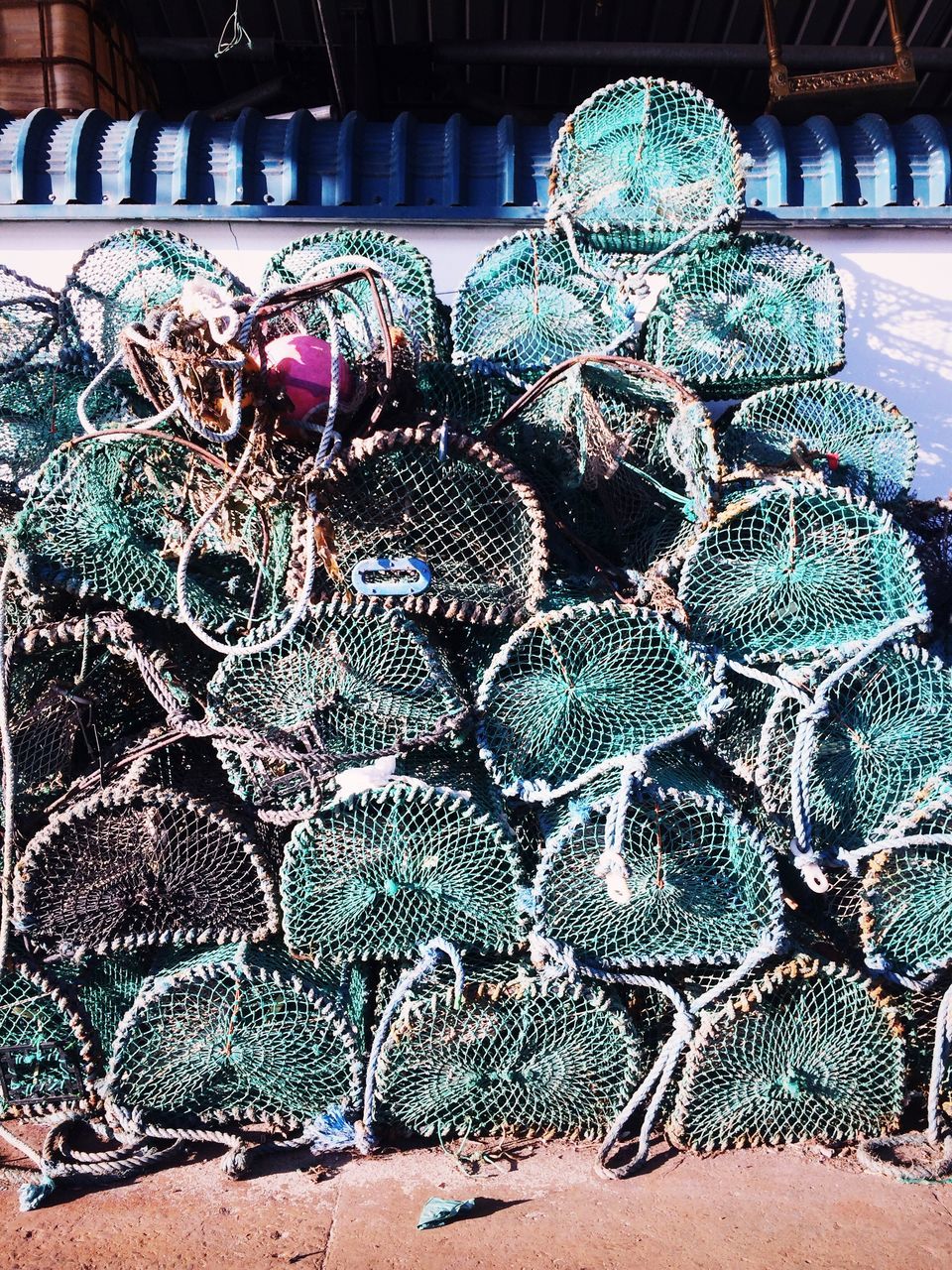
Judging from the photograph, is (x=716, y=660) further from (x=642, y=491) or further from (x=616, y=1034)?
(x=616, y=1034)

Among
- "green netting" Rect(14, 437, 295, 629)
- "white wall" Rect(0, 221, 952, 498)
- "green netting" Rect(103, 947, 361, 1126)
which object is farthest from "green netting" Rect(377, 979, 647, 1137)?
"white wall" Rect(0, 221, 952, 498)

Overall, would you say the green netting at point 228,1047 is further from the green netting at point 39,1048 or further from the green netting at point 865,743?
the green netting at point 865,743

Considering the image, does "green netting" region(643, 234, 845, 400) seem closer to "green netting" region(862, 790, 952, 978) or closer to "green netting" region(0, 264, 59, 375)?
"green netting" region(862, 790, 952, 978)

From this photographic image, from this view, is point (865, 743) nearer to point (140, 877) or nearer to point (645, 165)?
point (140, 877)

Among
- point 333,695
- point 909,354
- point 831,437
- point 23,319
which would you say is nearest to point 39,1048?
point 333,695

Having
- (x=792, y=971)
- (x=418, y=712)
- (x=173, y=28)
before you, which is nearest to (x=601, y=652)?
(x=418, y=712)

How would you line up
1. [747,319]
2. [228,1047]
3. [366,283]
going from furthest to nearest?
1. [747,319]
2. [366,283]
3. [228,1047]

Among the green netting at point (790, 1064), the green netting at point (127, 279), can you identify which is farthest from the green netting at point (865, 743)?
the green netting at point (127, 279)
